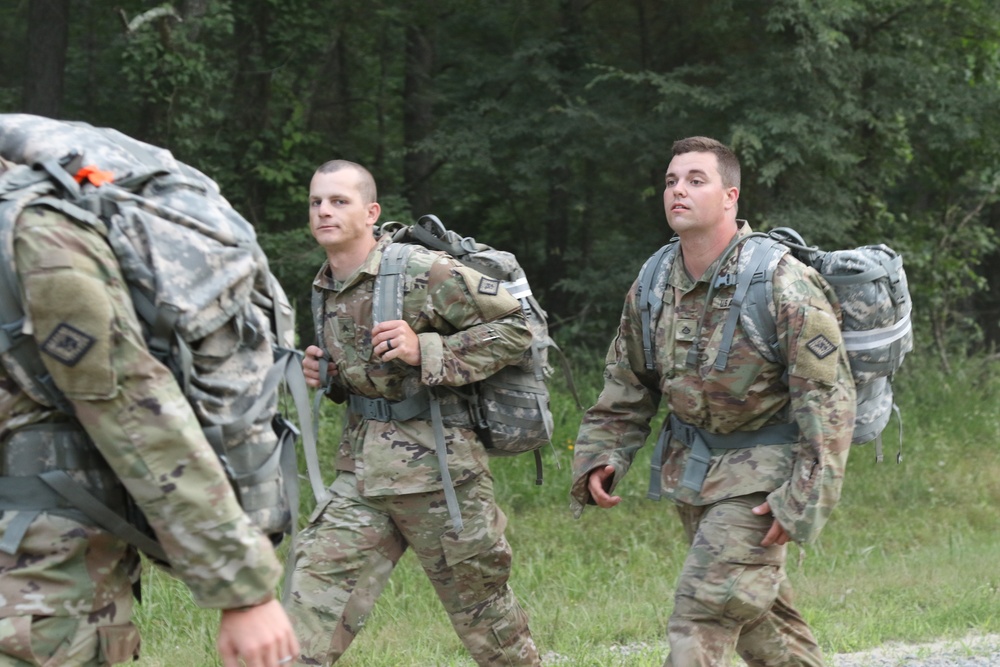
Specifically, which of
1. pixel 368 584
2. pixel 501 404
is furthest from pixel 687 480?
pixel 368 584

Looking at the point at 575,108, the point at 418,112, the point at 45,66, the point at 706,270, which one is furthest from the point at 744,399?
the point at 418,112

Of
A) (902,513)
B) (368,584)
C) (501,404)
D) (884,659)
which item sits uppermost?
(501,404)

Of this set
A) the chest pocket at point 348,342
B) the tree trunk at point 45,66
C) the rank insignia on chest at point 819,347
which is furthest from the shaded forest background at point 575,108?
the rank insignia on chest at point 819,347

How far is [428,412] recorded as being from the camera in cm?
491

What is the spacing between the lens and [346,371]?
16.1ft

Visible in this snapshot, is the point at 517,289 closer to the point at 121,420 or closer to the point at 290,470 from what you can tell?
the point at 290,470

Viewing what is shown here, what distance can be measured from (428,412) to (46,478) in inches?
94.1

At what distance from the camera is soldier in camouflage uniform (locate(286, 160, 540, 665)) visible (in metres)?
4.72

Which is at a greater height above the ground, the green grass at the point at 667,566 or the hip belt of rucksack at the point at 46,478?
the hip belt of rucksack at the point at 46,478

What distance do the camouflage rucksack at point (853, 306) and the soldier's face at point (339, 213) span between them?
4.06 ft

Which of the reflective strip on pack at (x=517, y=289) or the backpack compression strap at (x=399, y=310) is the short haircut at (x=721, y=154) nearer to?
the reflective strip on pack at (x=517, y=289)

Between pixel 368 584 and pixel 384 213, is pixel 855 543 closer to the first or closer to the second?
pixel 368 584

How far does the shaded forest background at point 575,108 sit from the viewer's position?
36.9ft

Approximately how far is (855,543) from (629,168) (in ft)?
16.3
